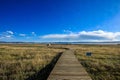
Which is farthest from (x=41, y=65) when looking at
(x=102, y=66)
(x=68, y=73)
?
(x=68, y=73)

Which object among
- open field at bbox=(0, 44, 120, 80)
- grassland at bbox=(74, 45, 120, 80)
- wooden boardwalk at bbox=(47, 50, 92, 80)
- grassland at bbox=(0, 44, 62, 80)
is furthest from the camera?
grassland at bbox=(0, 44, 62, 80)

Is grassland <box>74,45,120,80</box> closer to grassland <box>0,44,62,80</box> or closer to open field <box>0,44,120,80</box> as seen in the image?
open field <box>0,44,120,80</box>

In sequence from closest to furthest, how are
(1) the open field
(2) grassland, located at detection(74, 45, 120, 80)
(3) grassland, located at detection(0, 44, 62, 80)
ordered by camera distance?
1. (2) grassland, located at detection(74, 45, 120, 80)
2. (1) the open field
3. (3) grassland, located at detection(0, 44, 62, 80)

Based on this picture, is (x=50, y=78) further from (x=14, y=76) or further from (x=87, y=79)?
(x=14, y=76)

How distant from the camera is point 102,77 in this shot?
424 inches

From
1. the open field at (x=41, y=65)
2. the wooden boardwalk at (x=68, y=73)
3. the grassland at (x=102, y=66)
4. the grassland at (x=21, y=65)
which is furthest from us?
the grassland at (x=21, y=65)

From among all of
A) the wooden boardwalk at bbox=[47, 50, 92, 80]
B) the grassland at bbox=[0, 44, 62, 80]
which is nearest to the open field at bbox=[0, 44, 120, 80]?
the grassland at bbox=[0, 44, 62, 80]

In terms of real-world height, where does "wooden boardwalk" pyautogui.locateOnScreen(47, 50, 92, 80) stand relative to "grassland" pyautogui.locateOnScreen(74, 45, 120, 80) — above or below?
above

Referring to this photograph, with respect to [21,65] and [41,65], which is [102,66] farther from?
[21,65]

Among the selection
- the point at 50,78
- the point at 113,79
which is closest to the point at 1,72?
the point at 50,78

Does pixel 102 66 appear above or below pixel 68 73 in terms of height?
below

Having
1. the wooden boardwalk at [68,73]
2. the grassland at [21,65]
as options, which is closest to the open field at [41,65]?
the grassland at [21,65]

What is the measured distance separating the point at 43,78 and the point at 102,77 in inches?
148

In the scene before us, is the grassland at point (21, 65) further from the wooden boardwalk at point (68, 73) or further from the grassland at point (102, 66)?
the grassland at point (102, 66)
